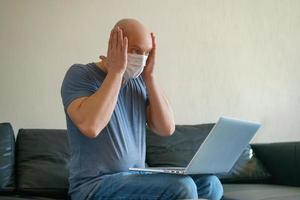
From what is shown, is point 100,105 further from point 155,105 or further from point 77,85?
point 155,105

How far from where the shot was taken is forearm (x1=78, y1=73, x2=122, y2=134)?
1378 mm

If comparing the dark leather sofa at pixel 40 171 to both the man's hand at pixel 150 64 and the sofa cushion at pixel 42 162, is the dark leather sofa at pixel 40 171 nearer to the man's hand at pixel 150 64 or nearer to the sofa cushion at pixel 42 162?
the sofa cushion at pixel 42 162

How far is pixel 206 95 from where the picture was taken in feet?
9.32

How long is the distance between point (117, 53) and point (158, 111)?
275 millimetres

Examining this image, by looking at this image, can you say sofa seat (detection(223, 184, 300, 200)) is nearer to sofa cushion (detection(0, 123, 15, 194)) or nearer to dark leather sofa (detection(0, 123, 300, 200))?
dark leather sofa (detection(0, 123, 300, 200))

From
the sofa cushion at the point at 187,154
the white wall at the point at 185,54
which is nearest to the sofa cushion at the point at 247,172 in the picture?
the sofa cushion at the point at 187,154

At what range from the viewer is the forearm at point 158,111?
1594mm

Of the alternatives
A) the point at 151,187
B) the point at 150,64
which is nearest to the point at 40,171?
the point at 150,64

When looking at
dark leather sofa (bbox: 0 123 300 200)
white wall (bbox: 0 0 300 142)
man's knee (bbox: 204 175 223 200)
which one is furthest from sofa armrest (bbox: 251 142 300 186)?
man's knee (bbox: 204 175 223 200)

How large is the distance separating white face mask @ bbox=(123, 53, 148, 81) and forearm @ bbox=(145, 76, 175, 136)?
6cm

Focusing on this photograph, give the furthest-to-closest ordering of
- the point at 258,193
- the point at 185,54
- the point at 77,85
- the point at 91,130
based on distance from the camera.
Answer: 1. the point at 185,54
2. the point at 258,193
3. the point at 77,85
4. the point at 91,130

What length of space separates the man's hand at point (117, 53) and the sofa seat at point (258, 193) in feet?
2.80

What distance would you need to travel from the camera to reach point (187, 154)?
2.40 m

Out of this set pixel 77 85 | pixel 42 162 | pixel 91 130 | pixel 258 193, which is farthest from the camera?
pixel 42 162
